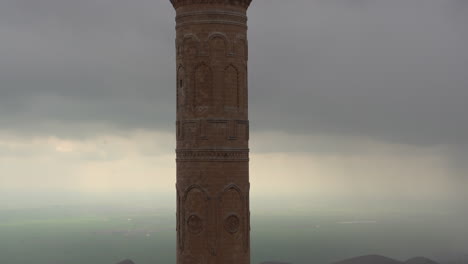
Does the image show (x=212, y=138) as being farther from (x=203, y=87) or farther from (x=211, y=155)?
(x=203, y=87)

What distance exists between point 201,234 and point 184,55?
7173 mm

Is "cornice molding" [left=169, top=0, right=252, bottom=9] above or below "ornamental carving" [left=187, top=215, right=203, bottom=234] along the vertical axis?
above

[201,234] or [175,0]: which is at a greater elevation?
[175,0]

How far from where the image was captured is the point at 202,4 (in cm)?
2409

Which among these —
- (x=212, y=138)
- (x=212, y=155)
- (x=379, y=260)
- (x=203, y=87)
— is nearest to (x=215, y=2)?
(x=203, y=87)

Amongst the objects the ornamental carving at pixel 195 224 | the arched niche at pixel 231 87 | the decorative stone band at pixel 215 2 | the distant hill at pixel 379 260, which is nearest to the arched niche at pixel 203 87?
the arched niche at pixel 231 87

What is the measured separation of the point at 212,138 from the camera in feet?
78.5

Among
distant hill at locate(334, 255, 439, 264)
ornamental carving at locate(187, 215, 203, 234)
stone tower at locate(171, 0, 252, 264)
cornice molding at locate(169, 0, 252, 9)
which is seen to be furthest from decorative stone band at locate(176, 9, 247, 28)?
distant hill at locate(334, 255, 439, 264)

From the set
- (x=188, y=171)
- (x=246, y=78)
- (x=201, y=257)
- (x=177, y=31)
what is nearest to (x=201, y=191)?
(x=188, y=171)

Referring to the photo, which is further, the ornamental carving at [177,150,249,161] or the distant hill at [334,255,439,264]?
the distant hill at [334,255,439,264]

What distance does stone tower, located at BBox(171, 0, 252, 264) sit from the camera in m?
23.9

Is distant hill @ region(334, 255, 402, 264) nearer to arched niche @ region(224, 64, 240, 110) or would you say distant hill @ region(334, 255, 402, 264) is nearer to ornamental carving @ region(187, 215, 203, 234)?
ornamental carving @ region(187, 215, 203, 234)

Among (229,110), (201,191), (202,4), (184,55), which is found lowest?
(201,191)

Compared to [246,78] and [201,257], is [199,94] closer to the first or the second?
[246,78]
